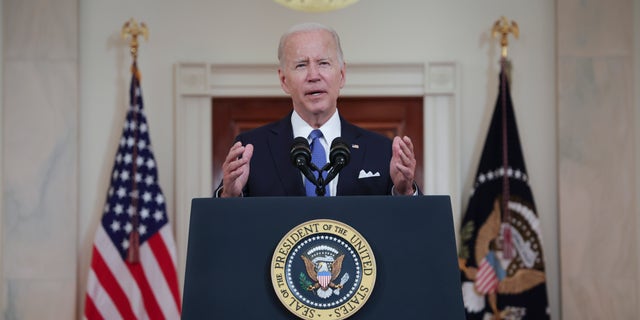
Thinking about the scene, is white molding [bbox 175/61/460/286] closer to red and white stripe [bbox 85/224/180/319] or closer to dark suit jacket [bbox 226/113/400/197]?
red and white stripe [bbox 85/224/180/319]

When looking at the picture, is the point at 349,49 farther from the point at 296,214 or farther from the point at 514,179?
the point at 296,214

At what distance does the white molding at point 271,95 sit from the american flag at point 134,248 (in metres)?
0.23

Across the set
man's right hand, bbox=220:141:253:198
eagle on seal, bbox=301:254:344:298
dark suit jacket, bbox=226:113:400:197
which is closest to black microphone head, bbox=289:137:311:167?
man's right hand, bbox=220:141:253:198

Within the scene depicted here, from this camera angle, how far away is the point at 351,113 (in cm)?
595

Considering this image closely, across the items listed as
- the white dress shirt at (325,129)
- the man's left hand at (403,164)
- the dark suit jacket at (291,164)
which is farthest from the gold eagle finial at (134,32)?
the man's left hand at (403,164)

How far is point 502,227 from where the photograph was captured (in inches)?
217

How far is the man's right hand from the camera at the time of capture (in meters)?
2.21

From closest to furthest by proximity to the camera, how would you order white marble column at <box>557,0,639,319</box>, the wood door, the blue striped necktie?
the blue striped necktie
white marble column at <box>557,0,639,319</box>
the wood door

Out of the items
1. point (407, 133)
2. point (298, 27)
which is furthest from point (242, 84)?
point (298, 27)

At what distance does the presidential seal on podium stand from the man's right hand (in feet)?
1.17

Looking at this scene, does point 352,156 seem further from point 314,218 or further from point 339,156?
point 314,218

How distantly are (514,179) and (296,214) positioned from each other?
3.88m

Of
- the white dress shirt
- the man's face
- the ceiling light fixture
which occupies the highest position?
the ceiling light fixture

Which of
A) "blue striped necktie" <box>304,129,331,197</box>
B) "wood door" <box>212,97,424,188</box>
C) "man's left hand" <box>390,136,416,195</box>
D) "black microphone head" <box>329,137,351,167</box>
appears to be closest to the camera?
"black microphone head" <box>329,137,351,167</box>
